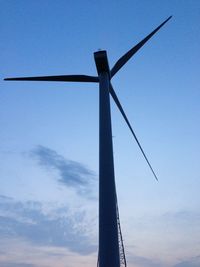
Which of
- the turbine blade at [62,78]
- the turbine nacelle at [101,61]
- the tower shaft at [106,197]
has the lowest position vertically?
the tower shaft at [106,197]

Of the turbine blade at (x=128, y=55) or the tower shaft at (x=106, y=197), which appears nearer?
the tower shaft at (x=106, y=197)

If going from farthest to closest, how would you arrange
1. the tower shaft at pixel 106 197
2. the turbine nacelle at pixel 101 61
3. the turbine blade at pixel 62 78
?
the turbine blade at pixel 62 78 → the turbine nacelle at pixel 101 61 → the tower shaft at pixel 106 197

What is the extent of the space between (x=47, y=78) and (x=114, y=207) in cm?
2157

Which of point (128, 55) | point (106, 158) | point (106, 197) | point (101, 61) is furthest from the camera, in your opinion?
point (128, 55)

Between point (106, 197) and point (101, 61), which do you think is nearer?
point (106, 197)

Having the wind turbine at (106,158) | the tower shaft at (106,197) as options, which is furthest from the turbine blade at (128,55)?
the tower shaft at (106,197)

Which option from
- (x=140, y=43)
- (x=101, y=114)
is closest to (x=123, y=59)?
(x=140, y=43)

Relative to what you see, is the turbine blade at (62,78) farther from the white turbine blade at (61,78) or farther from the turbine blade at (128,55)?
the turbine blade at (128,55)

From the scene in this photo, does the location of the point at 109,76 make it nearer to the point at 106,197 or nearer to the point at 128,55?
the point at 128,55

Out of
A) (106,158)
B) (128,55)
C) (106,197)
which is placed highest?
(128,55)

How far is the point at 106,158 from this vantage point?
34375mm

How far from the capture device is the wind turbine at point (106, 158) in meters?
30.2

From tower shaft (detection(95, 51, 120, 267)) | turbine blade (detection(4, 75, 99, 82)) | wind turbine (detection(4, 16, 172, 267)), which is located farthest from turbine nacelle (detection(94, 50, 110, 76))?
tower shaft (detection(95, 51, 120, 267))

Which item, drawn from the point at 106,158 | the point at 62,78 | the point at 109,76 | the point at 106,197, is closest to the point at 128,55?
the point at 109,76
